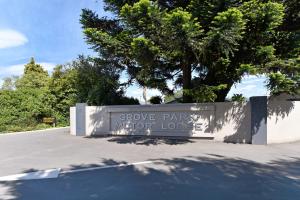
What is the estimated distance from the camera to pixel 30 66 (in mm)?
44969

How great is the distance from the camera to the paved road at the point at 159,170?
6.34m

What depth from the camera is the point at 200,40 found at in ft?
35.5

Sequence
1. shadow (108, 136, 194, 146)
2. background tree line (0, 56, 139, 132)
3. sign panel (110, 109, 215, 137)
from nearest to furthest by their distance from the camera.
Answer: shadow (108, 136, 194, 146) < sign panel (110, 109, 215, 137) < background tree line (0, 56, 139, 132)

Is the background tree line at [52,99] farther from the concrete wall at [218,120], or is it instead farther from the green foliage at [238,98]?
the green foliage at [238,98]

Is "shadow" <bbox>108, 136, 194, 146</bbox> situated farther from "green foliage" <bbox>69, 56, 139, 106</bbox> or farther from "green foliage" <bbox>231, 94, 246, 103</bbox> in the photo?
"green foliage" <bbox>69, 56, 139, 106</bbox>

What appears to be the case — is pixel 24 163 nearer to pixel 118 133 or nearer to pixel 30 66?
pixel 118 133

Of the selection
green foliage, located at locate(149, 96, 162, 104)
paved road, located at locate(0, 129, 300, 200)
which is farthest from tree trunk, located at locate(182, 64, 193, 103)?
green foliage, located at locate(149, 96, 162, 104)

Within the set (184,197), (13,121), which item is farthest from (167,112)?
(13,121)

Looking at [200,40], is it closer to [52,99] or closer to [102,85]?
[102,85]

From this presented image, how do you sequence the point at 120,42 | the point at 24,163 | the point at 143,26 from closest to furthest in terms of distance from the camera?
the point at 24,163 → the point at 143,26 → the point at 120,42

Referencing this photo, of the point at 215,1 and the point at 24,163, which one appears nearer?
the point at 24,163

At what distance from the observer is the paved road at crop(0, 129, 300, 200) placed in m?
6.34

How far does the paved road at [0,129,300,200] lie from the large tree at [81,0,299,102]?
2549 millimetres

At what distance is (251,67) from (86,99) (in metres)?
9.72
